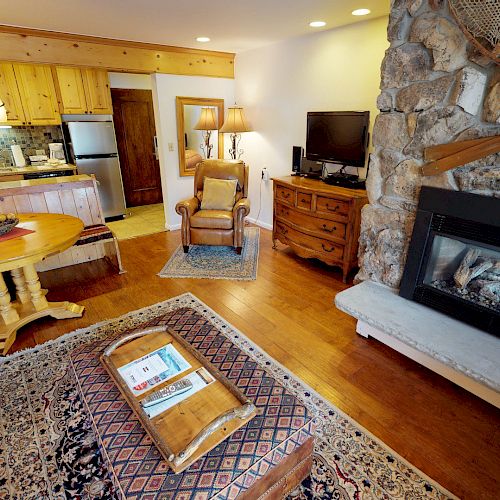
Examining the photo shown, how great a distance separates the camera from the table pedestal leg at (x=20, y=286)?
2.53 metres

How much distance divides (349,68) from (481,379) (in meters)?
2.91

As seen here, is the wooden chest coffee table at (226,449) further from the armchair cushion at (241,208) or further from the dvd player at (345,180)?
the armchair cushion at (241,208)

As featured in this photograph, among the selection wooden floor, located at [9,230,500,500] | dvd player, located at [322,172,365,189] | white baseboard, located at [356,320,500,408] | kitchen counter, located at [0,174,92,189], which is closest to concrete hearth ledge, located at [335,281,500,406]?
white baseboard, located at [356,320,500,408]

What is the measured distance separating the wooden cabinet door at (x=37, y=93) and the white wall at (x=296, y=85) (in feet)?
8.42

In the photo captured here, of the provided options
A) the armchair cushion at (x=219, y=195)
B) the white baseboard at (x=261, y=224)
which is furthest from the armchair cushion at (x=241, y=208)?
the white baseboard at (x=261, y=224)

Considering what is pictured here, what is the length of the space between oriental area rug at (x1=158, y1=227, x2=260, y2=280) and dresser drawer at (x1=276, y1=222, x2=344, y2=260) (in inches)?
16.8

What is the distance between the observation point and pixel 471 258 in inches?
81.0

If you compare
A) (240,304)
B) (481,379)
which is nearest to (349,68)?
(240,304)

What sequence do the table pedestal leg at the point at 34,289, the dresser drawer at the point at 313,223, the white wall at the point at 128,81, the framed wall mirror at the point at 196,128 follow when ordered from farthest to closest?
1. the white wall at the point at 128,81
2. the framed wall mirror at the point at 196,128
3. the dresser drawer at the point at 313,223
4. the table pedestal leg at the point at 34,289

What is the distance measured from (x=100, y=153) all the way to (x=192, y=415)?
15.1ft

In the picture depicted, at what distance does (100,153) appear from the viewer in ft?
16.0

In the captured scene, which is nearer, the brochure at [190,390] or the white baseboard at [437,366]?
the brochure at [190,390]

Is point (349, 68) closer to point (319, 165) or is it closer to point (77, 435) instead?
point (319, 165)

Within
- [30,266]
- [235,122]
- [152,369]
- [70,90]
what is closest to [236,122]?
[235,122]
